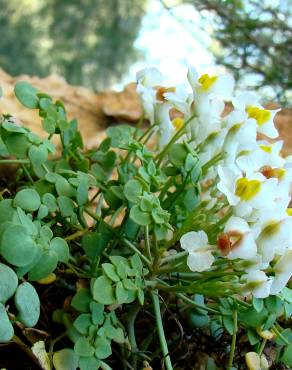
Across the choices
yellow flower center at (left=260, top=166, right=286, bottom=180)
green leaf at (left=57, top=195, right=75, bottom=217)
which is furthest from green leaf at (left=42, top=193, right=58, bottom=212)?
yellow flower center at (left=260, top=166, right=286, bottom=180)

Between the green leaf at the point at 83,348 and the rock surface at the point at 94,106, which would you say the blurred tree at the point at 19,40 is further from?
the green leaf at the point at 83,348

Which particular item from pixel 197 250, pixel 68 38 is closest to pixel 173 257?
pixel 197 250

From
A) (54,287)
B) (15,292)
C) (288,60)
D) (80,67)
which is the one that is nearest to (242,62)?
(288,60)

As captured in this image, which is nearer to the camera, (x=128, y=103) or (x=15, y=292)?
(x=15, y=292)

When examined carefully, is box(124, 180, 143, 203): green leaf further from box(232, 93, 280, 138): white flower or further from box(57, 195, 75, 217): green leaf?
box(232, 93, 280, 138): white flower

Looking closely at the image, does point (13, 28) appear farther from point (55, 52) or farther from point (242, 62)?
point (242, 62)
